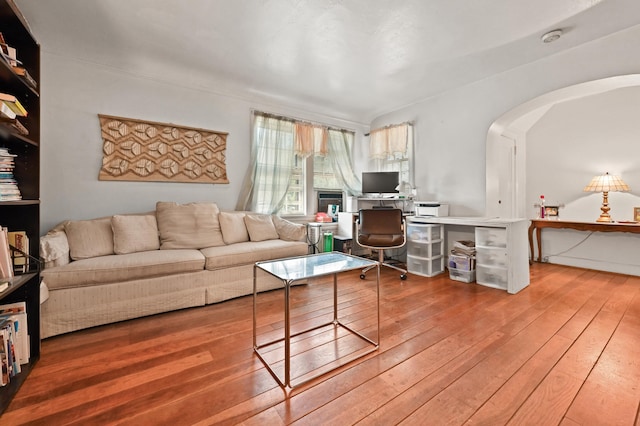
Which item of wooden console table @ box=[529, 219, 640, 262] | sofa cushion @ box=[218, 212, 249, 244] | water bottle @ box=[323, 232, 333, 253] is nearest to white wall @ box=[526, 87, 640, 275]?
wooden console table @ box=[529, 219, 640, 262]

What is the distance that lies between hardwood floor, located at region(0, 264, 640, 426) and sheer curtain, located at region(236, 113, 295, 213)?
1.73 m

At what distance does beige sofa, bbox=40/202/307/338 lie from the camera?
2037mm

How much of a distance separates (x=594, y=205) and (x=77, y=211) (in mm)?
6508

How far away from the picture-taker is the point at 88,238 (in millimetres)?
2453

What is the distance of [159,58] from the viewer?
2881 millimetres

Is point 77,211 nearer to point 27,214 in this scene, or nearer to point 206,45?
point 27,214

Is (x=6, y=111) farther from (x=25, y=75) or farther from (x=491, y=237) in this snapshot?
(x=491, y=237)

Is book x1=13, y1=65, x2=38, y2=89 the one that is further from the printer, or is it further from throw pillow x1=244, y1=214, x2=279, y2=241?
the printer

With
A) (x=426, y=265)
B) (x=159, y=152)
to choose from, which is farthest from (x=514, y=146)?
(x=159, y=152)

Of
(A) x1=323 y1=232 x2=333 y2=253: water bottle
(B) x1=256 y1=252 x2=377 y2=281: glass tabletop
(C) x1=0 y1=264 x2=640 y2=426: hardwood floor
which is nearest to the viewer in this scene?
(C) x1=0 y1=264 x2=640 y2=426: hardwood floor

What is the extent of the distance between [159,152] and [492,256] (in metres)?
4.04

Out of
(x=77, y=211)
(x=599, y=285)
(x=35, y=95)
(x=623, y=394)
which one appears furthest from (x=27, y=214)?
(x=599, y=285)

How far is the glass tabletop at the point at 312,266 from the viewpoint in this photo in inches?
62.5

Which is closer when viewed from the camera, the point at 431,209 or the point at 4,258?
the point at 4,258
